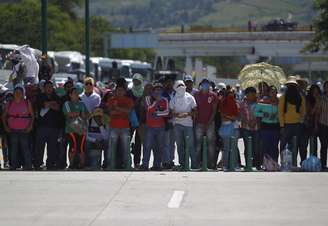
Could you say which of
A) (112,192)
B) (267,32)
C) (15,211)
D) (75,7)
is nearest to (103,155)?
(112,192)

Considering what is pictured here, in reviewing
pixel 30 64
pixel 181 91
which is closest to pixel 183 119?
pixel 181 91

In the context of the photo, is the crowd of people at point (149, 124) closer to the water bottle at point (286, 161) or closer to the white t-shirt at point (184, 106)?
the white t-shirt at point (184, 106)

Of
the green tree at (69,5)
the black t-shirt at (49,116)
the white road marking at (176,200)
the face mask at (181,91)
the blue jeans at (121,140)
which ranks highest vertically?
the green tree at (69,5)

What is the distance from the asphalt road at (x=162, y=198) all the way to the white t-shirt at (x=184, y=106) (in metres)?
1.47

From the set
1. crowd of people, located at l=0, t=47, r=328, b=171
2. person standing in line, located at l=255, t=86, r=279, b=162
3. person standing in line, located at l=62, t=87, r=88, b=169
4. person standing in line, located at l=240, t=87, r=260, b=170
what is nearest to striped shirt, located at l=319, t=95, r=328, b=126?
crowd of people, located at l=0, t=47, r=328, b=171

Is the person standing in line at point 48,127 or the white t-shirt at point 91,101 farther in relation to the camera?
the white t-shirt at point 91,101

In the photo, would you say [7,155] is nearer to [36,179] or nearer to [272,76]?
[36,179]

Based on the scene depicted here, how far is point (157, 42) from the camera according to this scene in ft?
362

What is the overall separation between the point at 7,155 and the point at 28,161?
86 centimetres

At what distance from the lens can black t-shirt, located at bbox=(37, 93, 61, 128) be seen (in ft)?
64.5

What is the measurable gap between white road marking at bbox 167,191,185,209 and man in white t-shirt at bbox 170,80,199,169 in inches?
160

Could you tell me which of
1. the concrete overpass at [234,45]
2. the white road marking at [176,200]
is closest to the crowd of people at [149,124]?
the white road marking at [176,200]

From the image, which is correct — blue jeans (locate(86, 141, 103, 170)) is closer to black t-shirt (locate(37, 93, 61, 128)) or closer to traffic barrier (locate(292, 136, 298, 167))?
black t-shirt (locate(37, 93, 61, 128))

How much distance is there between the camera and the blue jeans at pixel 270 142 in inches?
776
